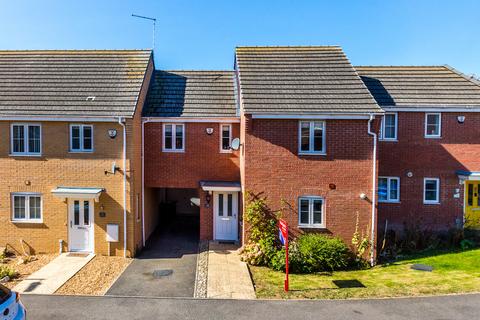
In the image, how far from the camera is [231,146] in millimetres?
14328

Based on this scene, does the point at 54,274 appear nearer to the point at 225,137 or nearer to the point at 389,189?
the point at 225,137

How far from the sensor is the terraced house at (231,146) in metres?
12.6

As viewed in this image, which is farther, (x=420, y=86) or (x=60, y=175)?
(x=420, y=86)

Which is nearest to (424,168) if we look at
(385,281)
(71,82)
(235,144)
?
(385,281)

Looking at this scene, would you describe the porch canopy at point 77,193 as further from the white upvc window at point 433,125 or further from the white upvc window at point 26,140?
the white upvc window at point 433,125

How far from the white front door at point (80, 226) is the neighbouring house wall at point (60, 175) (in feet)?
0.85

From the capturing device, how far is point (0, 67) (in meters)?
15.4

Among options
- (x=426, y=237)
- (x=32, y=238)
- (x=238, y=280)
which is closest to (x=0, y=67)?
(x=32, y=238)

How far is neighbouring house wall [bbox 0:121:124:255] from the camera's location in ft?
43.5

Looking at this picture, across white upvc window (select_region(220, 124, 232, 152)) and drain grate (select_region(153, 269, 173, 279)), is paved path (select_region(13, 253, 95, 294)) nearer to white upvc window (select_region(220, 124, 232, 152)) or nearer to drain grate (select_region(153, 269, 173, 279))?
drain grate (select_region(153, 269, 173, 279))

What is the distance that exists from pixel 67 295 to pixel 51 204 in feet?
16.9

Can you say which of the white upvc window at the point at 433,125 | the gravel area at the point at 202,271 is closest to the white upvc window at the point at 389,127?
the white upvc window at the point at 433,125

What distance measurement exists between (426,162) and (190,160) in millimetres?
11470

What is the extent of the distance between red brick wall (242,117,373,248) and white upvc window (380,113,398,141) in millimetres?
3340
